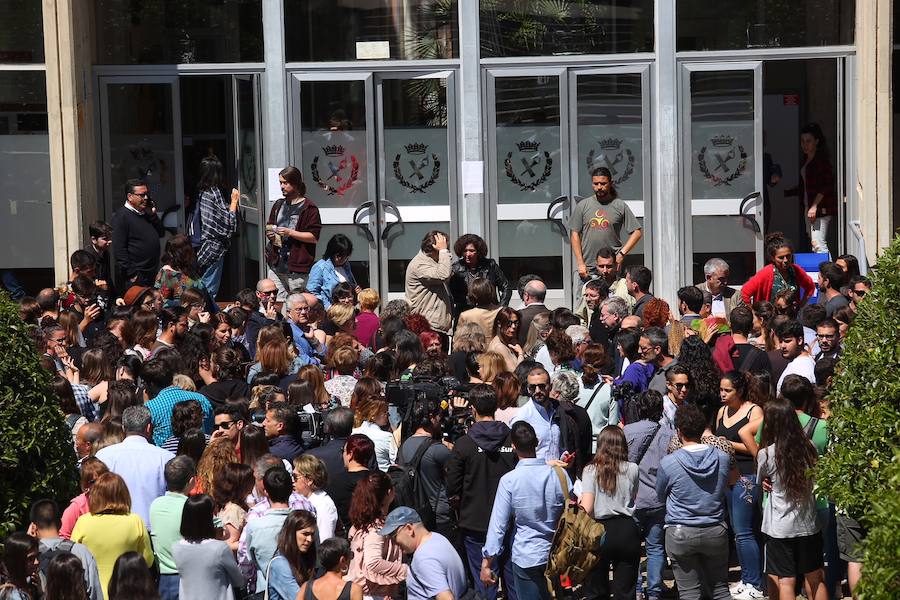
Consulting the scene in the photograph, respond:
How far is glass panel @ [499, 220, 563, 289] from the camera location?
17578mm

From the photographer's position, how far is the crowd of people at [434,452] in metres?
8.54

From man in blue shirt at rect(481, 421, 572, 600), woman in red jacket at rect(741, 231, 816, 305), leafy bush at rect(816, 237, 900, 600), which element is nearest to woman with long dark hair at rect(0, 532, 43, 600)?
man in blue shirt at rect(481, 421, 572, 600)

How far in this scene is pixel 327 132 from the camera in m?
17.7

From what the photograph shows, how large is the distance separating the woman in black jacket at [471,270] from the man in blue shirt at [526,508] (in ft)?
17.0

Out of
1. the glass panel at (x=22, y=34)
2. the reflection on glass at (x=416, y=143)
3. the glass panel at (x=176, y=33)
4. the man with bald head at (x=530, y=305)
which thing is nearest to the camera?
the man with bald head at (x=530, y=305)

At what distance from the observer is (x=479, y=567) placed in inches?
396

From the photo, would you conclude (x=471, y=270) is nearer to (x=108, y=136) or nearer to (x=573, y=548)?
(x=108, y=136)

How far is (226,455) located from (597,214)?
25.1ft

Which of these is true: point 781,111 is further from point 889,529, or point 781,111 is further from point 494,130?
point 889,529

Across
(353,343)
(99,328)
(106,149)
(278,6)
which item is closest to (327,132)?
(278,6)

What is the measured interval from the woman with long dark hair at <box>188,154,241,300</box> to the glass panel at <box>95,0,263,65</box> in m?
1.80

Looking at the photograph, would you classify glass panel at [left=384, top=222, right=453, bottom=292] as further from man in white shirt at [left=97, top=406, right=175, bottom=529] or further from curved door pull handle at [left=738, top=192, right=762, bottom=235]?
man in white shirt at [left=97, top=406, right=175, bottom=529]

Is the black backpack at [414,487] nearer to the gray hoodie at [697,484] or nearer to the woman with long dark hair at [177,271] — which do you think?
the gray hoodie at [697,484]

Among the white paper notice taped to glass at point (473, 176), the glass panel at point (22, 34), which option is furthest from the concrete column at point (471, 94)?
the glass panel at point (22, 34)
